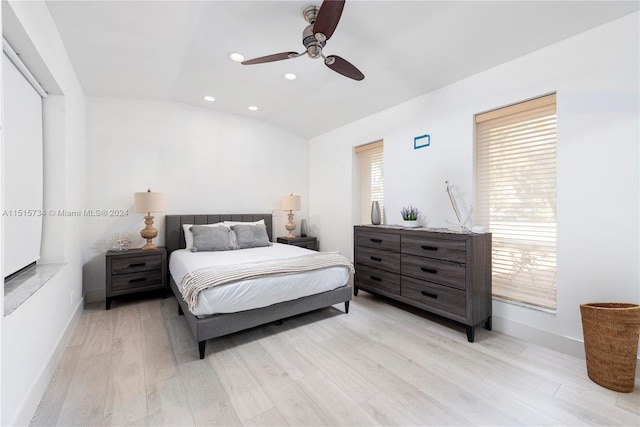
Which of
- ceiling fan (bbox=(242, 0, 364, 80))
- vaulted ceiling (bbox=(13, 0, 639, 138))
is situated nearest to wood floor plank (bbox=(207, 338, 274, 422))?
ceiling fan (bbox=(242, 0, 364, 80))

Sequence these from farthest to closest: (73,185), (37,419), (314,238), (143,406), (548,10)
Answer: (314,238) → (73,185) → (548,10) → (143,406) → (37,419)

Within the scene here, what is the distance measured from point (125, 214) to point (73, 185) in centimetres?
99

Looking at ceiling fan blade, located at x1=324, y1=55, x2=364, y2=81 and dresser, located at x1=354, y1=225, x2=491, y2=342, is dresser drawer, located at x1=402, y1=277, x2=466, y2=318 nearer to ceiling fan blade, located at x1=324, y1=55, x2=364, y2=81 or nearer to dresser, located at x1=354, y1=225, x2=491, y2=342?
dresser, located at x1=354, y1=225, x2=491, y2=342

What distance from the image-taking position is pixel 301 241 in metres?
4.60

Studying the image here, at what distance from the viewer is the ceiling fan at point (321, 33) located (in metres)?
1.68

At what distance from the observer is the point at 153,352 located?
2.25 m

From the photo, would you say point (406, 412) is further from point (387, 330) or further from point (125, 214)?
point (125, 214)

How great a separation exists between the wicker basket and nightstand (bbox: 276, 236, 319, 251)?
3.46m

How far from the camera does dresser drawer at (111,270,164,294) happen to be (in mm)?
3215

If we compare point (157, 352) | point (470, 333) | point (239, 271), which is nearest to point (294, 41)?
point (239, 271)

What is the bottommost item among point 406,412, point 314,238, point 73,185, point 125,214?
point 406,412

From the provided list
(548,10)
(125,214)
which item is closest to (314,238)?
(125,214)

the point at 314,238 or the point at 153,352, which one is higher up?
the point at 314,238

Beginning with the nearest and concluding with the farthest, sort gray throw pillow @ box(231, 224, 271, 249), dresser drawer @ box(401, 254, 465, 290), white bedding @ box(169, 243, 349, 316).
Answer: white bedding @ box(169, 243, 349, 316) → dresser drawer @ box(401, 254, 465, 290) → gray throw pillow @ box(231, 224, 271, 249)
